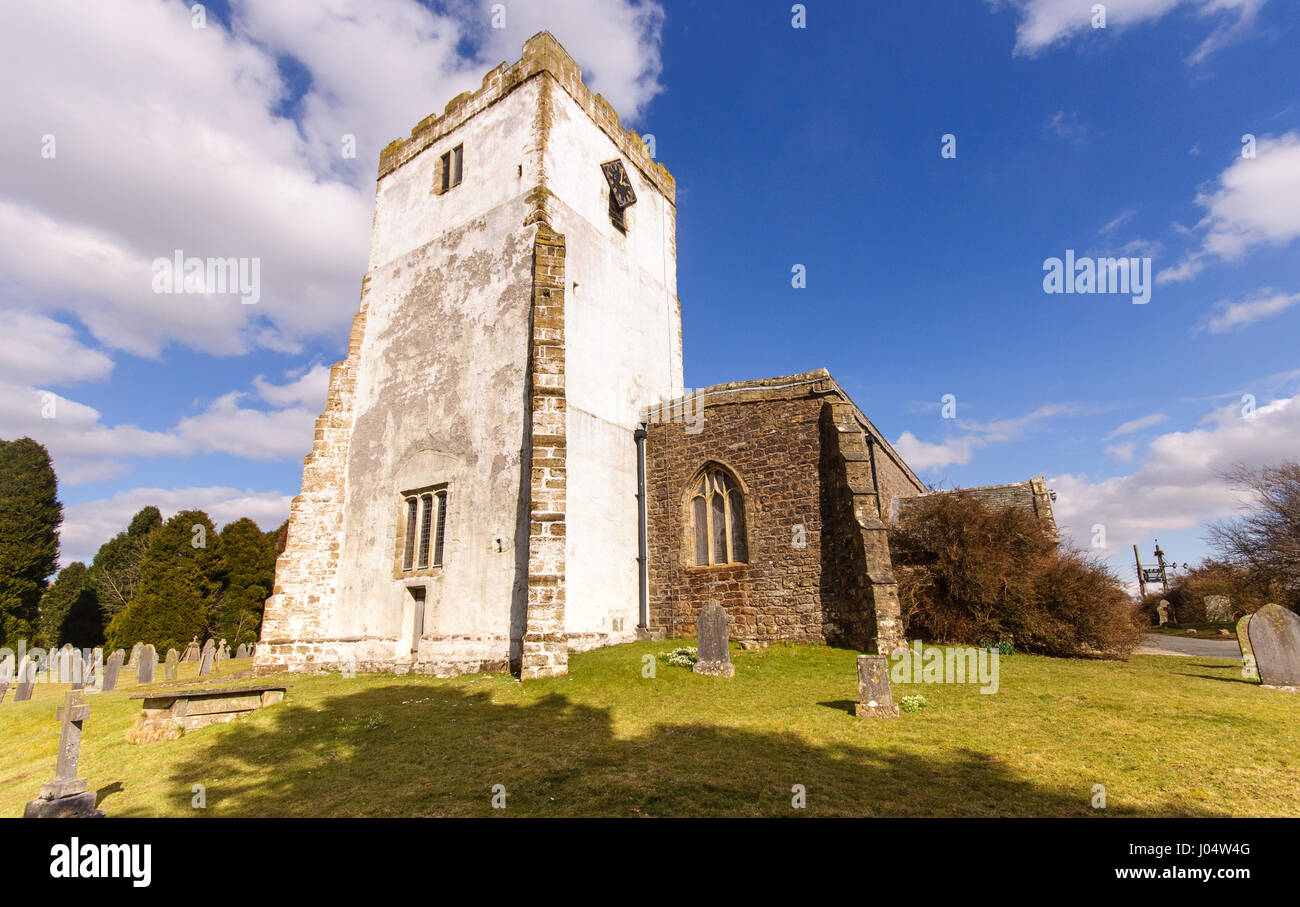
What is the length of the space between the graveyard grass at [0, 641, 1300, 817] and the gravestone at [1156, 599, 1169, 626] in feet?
85.7

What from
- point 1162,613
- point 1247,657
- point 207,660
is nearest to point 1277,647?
point 1247,657

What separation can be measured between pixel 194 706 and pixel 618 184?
52.4 ft

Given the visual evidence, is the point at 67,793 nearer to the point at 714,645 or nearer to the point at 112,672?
the point at 714,645

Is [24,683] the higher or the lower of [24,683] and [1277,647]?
the lower

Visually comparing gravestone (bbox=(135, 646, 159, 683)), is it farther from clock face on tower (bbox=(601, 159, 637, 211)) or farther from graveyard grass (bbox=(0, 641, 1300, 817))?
clock face on tower (bbox=(601, 159, 637, 211))

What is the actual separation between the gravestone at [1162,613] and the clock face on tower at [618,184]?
3451 cm

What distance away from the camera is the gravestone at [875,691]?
8.17 meters

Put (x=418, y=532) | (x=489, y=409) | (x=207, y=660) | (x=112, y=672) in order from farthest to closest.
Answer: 1. (x=207, y=660)
2. (x=112, y=672)
3. (x=418, y=532)
4. (x=489, y=409)

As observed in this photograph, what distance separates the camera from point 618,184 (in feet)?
58.5

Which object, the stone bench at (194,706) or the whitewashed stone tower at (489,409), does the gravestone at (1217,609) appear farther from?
the stone bench at (194,706)

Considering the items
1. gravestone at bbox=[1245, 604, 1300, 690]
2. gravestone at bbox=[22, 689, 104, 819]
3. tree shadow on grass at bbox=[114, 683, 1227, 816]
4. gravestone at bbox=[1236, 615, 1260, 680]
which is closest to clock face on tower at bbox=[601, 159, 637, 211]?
tree shadow on grass at bbox=[114, 683, 1227, 816]
